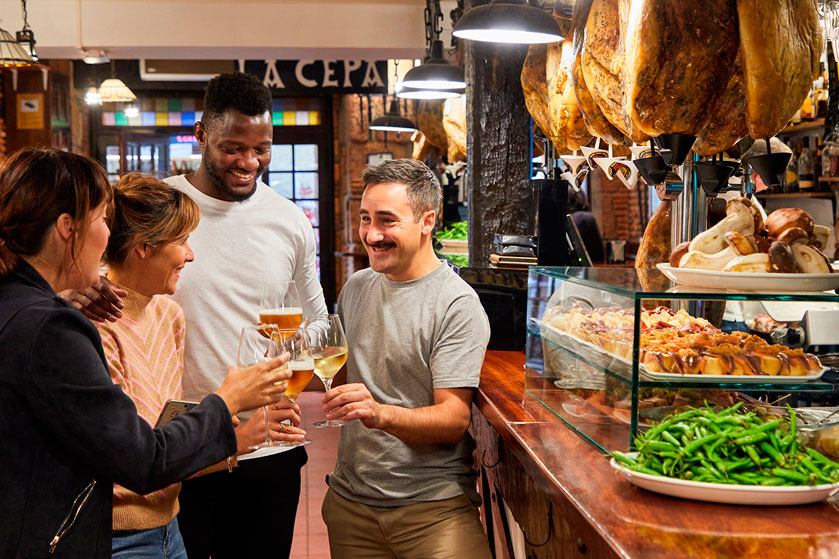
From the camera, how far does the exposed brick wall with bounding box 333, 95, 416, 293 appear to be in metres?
10.3

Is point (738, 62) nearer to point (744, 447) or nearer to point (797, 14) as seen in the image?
point (797, 14)

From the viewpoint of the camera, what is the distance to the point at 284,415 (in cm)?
212

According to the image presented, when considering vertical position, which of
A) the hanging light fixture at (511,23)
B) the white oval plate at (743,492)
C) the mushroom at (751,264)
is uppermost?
the hanging light fixture at (511,23)

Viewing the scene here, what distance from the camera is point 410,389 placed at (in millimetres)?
2484

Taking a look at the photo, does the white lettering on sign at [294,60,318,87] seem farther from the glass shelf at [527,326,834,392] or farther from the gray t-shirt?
the glass shelf at [527,326,834,392]

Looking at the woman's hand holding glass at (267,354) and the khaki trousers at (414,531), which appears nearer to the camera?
the woman's hand holding glass at (267,354)

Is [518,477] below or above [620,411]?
below

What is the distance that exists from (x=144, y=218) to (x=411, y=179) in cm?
78

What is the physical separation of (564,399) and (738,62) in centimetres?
97

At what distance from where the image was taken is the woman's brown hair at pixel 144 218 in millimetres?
2143

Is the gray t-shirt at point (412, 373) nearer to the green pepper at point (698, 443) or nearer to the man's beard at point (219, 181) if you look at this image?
the man's beard at point (219, 181)

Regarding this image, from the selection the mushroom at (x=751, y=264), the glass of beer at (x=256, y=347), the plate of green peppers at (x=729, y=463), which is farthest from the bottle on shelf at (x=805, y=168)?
the glass of beer at (x=256, y=347)

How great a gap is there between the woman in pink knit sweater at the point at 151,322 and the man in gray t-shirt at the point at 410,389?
15.9 inches

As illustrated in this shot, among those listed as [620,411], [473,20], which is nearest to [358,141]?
[473,20]
